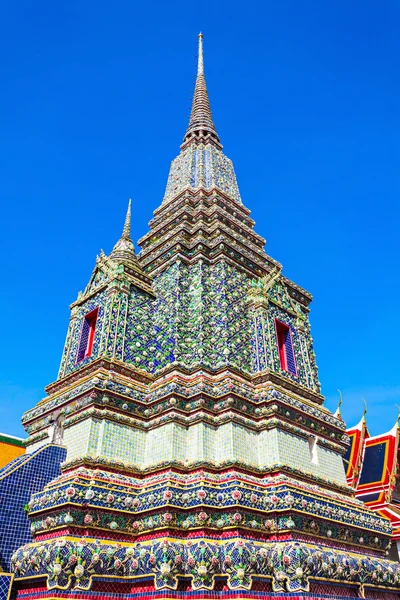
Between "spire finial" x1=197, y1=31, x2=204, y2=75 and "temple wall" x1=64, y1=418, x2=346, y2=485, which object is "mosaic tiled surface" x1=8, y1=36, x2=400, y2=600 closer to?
"temple wall" x1=64, y1=418, x2=346, y2=485

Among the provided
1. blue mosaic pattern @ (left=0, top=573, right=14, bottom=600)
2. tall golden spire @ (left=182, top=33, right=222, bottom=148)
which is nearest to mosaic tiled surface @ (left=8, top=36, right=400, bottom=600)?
blue mosaic pattern @ (left=0, top=573, right=14, bottom=600)

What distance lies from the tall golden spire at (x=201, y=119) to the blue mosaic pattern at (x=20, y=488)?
13.6 m

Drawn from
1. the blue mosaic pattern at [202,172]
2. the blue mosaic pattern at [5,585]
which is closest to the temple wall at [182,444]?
the blue mosaic pattern at [5,585]

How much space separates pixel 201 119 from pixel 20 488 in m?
15.8

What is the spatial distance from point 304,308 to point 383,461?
6.90 m

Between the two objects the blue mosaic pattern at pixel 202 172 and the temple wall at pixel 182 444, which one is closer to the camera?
the temple wall at pixel 182 444

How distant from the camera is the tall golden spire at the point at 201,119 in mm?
19562

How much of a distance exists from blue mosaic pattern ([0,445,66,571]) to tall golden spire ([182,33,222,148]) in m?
13.6

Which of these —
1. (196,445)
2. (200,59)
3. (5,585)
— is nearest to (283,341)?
(196,445)

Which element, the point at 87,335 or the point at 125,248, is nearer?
the point at 87,335

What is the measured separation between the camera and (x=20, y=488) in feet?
29.8

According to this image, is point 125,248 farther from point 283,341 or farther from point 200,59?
point 200,59

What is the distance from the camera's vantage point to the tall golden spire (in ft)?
64.2

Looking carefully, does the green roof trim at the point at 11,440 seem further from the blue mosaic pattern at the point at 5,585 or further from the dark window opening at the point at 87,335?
the blue mosaic pattern at the point at 5,585
